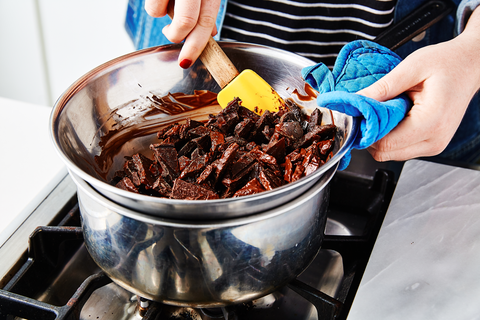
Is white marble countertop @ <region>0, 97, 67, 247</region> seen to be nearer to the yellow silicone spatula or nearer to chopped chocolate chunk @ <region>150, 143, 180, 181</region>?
chopped chocolate chunk @ <region>150, 143, 180, 181</region>

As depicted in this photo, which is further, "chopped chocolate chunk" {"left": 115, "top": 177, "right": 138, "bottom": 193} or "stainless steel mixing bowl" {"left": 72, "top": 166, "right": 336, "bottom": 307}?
"chopped chocolate chunk" {"left": 115, "top": 177, "right": 138, "bottom": 193}

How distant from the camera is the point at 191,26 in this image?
52.9 inches

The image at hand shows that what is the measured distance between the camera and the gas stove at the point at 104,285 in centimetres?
104

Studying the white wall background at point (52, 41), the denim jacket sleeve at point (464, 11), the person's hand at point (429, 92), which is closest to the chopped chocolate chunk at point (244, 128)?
the person's hand at point (429, 92)

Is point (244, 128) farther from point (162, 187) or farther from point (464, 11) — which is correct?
point (464, 11)

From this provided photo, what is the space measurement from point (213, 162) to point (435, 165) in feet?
3.04

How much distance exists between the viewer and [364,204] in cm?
149

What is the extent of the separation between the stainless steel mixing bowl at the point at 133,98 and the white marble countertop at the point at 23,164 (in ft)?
0.99

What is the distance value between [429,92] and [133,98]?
104cm

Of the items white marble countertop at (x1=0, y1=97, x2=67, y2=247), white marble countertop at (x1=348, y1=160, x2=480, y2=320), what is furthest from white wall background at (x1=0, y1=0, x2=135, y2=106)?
white marble countertop at (x1=348, y1=160, x2=480, y2=320)

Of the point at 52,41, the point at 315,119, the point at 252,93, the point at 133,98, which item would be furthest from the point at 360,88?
the point at 52,41

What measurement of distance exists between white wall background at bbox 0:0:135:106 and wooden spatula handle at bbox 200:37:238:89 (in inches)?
95.7

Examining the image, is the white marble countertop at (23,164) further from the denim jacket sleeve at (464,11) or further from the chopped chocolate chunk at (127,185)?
the denim jacket sleeve at (464,11)

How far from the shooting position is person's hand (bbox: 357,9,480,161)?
1.19 meters
